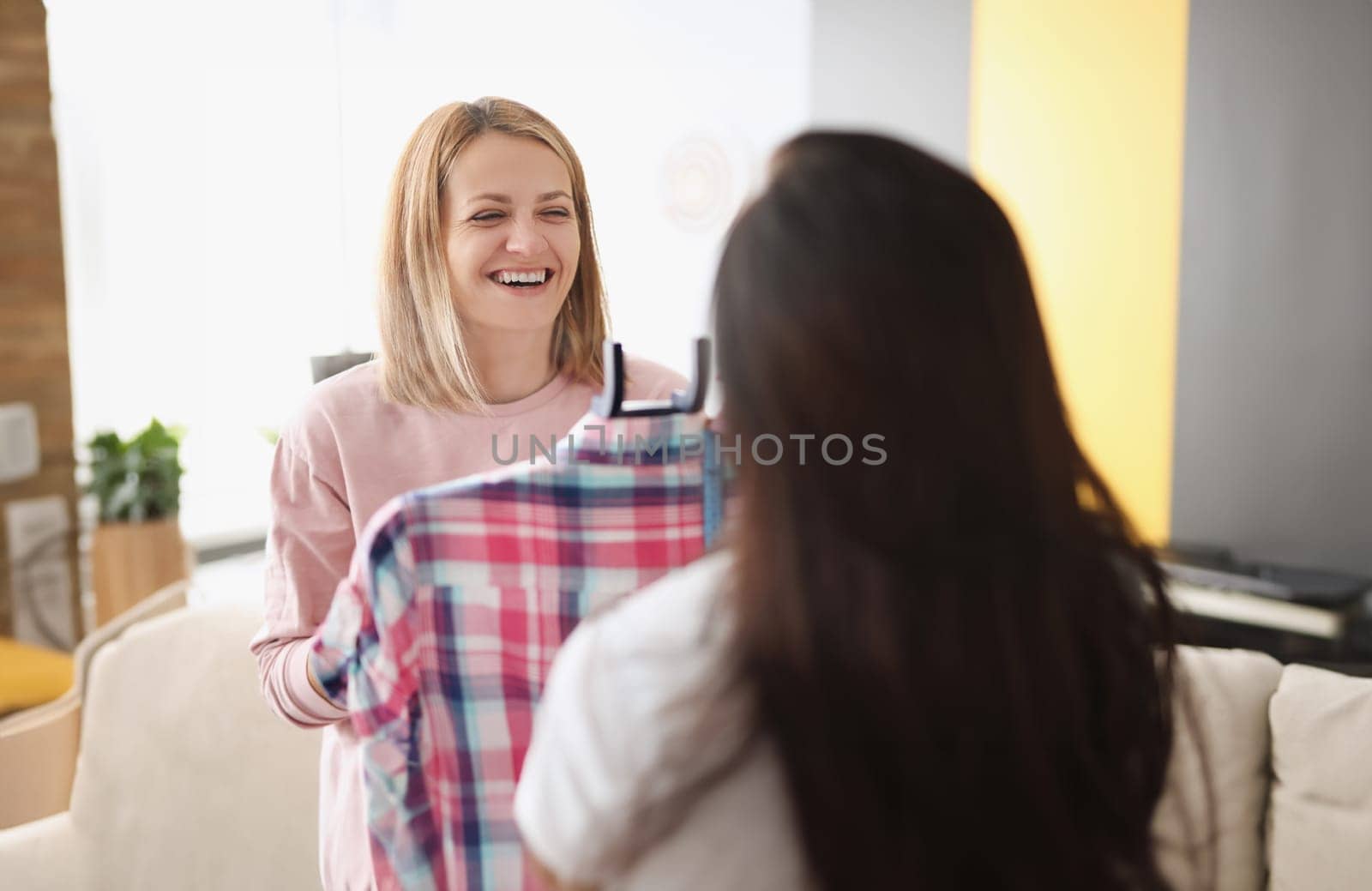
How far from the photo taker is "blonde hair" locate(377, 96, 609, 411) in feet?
4.52

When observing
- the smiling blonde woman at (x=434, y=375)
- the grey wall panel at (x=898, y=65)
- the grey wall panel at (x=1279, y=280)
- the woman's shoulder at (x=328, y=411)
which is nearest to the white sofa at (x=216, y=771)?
the smiling blonde woman at (x=434, y=375)

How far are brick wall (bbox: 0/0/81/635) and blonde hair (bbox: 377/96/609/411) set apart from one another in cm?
227

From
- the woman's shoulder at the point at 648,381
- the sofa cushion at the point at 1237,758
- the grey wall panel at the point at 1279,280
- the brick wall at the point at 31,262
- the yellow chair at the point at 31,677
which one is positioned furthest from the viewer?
the brick wall at the point at 31,262

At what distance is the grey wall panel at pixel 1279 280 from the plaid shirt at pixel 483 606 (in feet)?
8.43

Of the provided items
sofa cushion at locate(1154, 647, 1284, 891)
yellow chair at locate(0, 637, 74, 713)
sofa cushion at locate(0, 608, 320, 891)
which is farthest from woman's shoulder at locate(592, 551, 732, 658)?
yellow chair at locate(0, 637, 74, 713)

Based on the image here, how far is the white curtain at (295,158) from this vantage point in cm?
354

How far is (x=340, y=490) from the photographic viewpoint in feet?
4.42

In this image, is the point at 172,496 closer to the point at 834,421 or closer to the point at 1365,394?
the point at 834,421

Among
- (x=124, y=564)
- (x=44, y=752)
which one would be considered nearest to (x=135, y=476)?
(x=124, y=564)

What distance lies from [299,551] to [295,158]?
3.11 m

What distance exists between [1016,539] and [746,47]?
A: 398 cm

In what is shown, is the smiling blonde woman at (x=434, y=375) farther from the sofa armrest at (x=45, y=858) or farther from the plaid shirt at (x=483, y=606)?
the sofa armrest at (x=45, y=858)

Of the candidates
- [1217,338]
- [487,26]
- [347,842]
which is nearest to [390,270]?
[347,842]

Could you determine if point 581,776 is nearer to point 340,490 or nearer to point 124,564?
point 340,490
